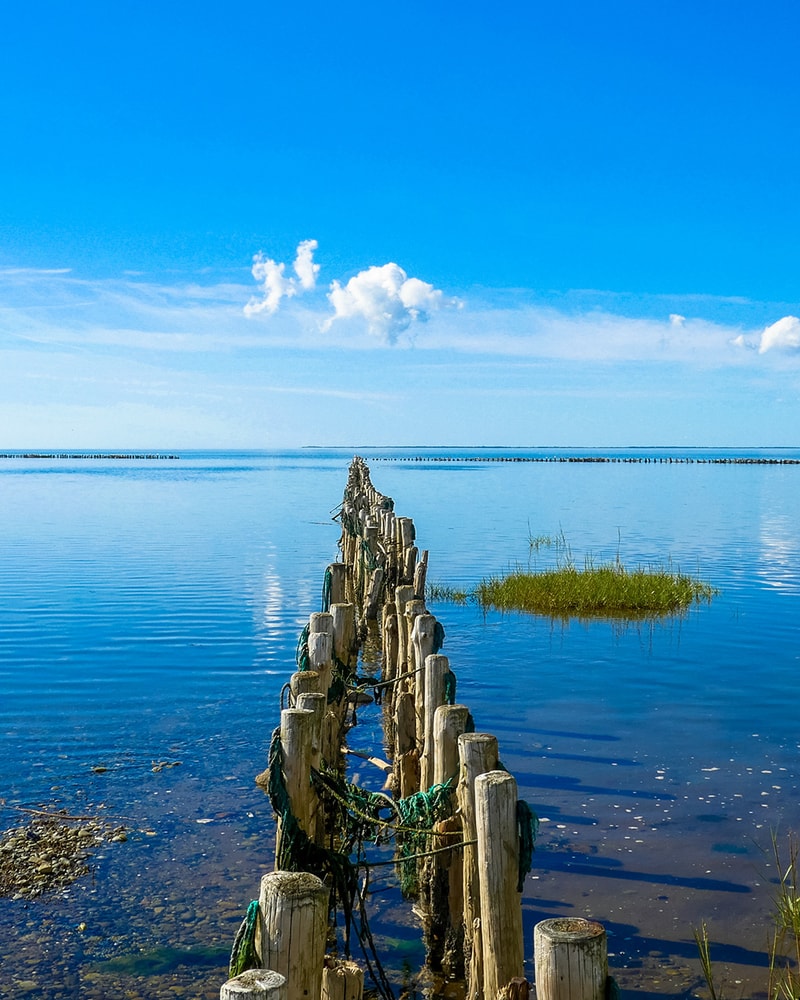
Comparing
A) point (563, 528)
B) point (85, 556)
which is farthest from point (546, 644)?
point (563, 528)

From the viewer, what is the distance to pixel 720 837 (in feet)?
29.2

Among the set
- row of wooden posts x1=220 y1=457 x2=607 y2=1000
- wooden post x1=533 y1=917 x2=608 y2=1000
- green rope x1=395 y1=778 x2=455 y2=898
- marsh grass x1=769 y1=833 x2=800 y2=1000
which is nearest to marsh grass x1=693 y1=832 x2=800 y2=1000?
marsh grass x1=769 y1=833 x2=800 y2=1000

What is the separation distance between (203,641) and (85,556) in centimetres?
1367

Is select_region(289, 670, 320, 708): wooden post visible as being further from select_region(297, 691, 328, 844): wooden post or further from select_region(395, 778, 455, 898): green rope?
select_region(395, 778, 455, 898): green rope

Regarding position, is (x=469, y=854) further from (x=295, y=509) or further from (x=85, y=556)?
(x=295, y=509)

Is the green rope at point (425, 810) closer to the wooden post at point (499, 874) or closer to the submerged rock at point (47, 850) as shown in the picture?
the wooden post at point (499, 874)

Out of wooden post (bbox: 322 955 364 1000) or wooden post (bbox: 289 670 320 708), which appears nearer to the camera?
wooden post (bbox: 322 955 364 1000)

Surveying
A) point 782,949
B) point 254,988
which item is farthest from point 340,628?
point 254,988

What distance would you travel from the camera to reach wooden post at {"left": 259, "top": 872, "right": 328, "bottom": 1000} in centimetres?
388

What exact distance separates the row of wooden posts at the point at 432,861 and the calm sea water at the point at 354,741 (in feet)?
2.61

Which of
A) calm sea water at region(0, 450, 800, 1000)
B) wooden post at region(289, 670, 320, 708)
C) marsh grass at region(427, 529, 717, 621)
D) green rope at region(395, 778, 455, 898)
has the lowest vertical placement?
calm sea water at region(0, 450, 800, 1000)

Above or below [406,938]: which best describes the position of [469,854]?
above

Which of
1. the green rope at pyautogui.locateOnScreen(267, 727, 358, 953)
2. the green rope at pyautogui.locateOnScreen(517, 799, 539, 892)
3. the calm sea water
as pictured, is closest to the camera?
the green rope at pyautogui.locateOnScreen(517, 799, 539, 892)

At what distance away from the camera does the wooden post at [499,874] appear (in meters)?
4.91
